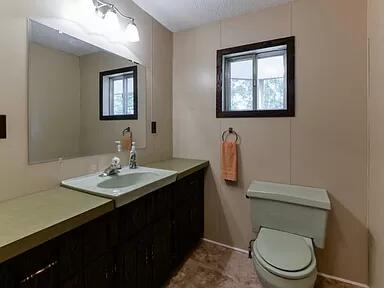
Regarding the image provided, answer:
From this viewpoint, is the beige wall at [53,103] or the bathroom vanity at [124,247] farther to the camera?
the beige wall at [53,103]

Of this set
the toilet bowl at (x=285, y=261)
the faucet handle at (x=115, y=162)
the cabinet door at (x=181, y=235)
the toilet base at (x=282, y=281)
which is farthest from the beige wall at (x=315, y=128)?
the faucet handle at (x=115, y=162)

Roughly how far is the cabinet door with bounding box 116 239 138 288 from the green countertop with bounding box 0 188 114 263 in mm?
331

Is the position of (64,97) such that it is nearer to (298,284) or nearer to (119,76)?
(119,76)

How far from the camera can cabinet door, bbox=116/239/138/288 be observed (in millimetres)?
1288

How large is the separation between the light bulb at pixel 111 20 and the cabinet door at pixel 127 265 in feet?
4.89

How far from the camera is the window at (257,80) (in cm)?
197

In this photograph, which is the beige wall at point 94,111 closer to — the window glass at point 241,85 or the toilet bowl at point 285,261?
the window glass at point 241,85

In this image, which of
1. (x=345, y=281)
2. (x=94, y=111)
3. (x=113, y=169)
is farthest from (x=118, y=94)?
(x=345, y=281)

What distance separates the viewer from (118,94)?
1918mm

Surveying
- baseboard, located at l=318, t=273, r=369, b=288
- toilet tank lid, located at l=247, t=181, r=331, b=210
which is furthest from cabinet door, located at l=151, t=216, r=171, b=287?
baseboard, located at l=318, t=273, r=369, b=288

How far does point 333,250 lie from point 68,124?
7.26 ft

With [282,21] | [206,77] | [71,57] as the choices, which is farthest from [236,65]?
[71,57]

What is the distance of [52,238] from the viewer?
880mm

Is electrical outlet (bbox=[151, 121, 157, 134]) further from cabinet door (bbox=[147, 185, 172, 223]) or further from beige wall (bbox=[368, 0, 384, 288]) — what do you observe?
beige wall (bbox=[368, 0, 384, 288])
